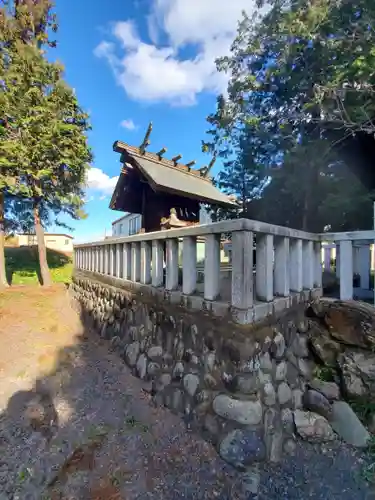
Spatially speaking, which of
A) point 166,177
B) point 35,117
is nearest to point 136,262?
point 166,177

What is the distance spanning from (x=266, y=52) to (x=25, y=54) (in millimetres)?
7470

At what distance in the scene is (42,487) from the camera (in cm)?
218

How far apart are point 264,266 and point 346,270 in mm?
1361

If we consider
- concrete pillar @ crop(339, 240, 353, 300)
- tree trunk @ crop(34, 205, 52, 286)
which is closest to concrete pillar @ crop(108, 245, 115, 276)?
concrete pillar @ crop(339, 240, 353, 300)

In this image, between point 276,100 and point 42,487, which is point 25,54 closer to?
point 276,100

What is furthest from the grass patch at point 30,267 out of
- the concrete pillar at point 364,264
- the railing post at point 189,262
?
the concrete pillar at point 364,264

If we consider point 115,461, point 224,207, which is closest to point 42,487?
→ point 115,461

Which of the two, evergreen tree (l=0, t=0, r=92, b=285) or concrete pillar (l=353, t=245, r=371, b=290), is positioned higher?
evergreen tree (l=0, t=0, r=92, b=285)

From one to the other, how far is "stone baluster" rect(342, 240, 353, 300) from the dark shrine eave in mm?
4028

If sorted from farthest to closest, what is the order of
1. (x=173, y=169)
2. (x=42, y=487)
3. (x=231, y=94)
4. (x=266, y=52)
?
1. (x=173, y=169)
2. (x=231, y=94)
3. (x=266, y=52)
4. (x=42, y=487)

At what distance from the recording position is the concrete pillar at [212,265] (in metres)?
2.54

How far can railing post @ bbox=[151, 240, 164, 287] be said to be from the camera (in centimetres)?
339

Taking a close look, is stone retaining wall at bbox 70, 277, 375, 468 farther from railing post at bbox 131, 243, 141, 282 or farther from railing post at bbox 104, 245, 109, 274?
railing post at bbox 104, 245, 109, 274

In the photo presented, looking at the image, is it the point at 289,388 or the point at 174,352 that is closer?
the point at 289,388
